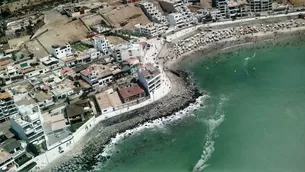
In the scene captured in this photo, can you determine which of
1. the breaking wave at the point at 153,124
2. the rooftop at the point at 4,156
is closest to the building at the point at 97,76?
the breaking wave at the point at 153,124

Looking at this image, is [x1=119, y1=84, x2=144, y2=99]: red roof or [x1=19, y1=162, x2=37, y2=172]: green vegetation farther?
[x1=119, y1=84, x2=144, y2=99]: red roof

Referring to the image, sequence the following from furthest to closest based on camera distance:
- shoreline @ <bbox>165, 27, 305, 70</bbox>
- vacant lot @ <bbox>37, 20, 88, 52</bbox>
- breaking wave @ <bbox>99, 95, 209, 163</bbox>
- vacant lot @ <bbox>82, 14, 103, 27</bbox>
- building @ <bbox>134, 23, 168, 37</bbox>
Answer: vacant lot @ <bbox>82, 14, 103, 27</bbox>
vacant lot @ <bbox>37, 20, 88, 52</bbox>
building @ <bbox>134, 23, 168, 37</bbox>
shoreline @ <bbox>165, 27, 305, 70</bbox>
breaking wave @ <bbox>99, 95, 209, 163</bbox>

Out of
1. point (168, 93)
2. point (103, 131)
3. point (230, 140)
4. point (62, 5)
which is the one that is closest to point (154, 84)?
point (168, 93)

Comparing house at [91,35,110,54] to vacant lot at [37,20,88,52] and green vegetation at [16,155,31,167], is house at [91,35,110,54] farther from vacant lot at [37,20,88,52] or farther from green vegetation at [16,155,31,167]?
green vegetation at [16,155,31,167]

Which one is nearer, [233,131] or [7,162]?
[7,162]

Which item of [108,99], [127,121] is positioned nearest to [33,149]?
[127,121]

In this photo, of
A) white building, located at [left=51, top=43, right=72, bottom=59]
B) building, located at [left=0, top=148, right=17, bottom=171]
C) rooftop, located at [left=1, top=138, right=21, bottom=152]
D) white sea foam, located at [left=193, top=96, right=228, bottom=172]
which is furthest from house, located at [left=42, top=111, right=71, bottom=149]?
white building, located at [left=51, top=43, right=72, bottom=59]

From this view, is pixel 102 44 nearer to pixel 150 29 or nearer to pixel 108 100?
pixel 150 29
